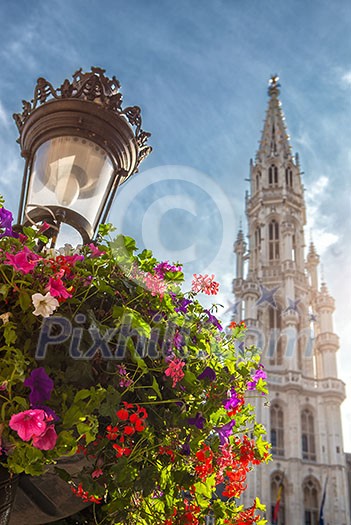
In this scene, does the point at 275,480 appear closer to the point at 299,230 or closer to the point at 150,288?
the point at 299,230

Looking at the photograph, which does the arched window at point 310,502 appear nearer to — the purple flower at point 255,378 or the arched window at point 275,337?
the arched window at point 275,337

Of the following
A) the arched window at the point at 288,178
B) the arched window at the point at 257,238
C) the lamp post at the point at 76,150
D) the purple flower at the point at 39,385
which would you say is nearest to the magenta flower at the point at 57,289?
the purple flower at the point at 39,385

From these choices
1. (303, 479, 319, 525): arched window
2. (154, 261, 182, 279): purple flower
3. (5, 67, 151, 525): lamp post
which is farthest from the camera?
(303, 479, 319, 525): arched window

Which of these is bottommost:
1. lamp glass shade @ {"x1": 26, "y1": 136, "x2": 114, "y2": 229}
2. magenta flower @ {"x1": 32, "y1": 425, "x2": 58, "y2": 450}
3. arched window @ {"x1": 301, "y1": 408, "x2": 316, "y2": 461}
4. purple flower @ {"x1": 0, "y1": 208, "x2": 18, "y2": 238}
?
magenta flower @ {"x1": 32, "y1": 425, "x2": 58, "y2": 450}

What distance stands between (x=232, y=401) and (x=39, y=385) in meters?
0.83

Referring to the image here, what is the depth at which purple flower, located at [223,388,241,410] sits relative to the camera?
1.97m

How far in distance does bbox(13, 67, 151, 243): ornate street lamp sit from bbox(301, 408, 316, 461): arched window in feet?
109

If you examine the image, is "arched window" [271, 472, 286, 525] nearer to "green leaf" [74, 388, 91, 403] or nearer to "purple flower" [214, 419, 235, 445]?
"purple flower" [214, 419, 235, 445]

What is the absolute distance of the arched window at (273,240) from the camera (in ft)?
141

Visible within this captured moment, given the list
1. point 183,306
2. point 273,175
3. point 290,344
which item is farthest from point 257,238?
point 183,306

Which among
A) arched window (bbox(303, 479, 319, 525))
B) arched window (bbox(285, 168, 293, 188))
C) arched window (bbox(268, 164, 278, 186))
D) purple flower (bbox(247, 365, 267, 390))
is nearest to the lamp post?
purple flower (bbox(247, 365, 267, 390))

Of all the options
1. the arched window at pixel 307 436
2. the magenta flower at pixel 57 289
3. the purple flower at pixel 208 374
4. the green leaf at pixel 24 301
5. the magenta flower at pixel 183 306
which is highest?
the arched window at pixel 307 436

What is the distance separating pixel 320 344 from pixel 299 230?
10888 mm

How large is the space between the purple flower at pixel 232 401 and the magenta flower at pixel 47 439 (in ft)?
2.39
